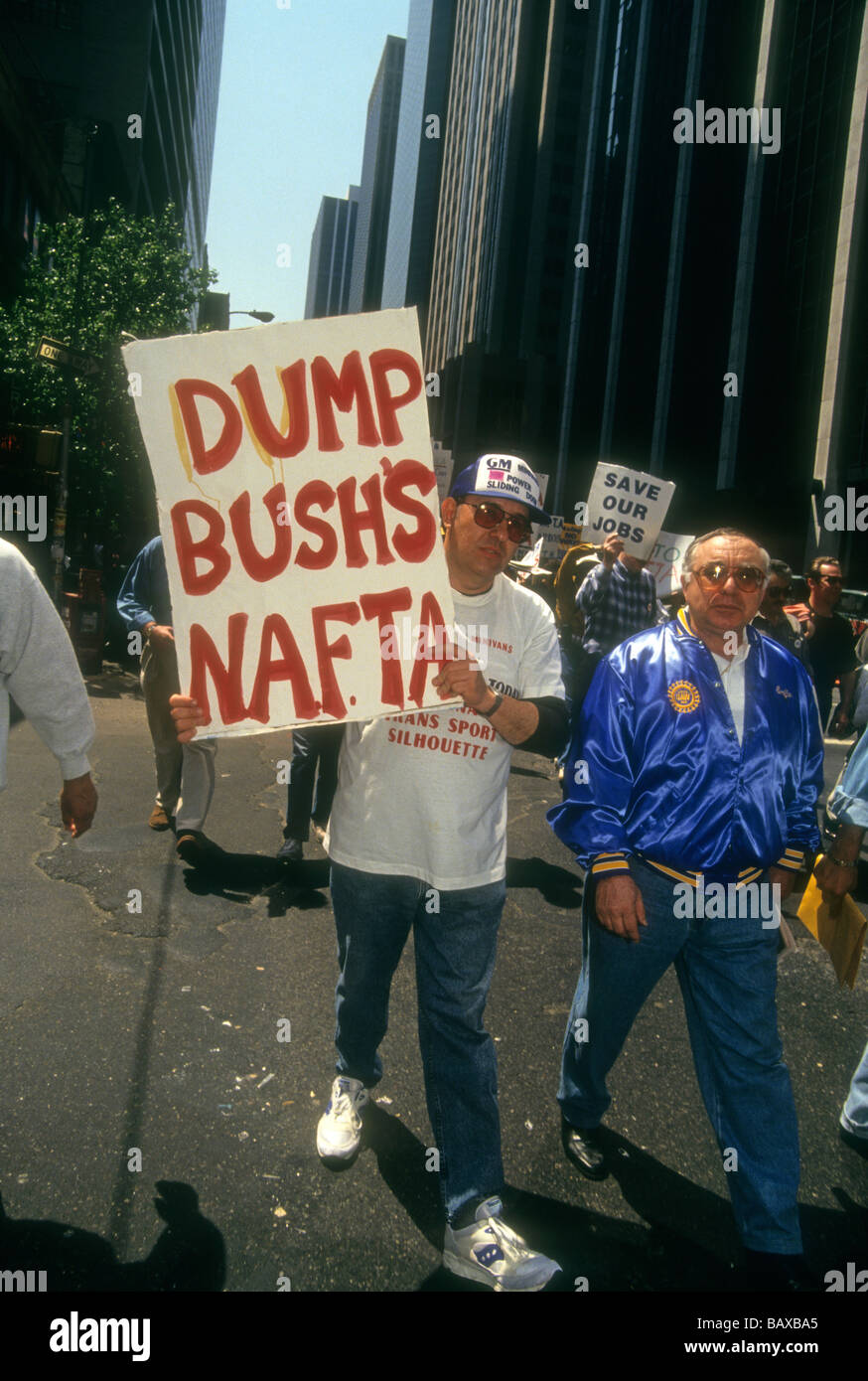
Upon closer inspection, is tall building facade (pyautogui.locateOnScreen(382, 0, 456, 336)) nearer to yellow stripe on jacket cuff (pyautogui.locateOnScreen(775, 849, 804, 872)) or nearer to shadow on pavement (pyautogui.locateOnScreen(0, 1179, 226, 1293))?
yellow stripe on jacket cuff (pyautogui.locateOnScreen(775, 849, 804, 872))

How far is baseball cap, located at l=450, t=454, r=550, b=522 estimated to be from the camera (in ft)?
8.74

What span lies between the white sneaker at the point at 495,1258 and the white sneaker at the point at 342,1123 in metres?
0.49

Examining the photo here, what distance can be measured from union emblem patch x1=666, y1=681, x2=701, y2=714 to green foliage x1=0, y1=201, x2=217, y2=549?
17.9 meters

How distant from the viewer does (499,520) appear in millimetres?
2674

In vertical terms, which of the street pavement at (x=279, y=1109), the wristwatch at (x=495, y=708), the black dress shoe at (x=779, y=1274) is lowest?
the street pavement at (x=279, y=1109)

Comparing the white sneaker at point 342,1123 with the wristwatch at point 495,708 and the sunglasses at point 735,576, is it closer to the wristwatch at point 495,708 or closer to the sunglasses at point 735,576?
the wristwatch at point 495,708

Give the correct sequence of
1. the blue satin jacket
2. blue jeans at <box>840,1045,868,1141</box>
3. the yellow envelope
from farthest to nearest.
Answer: blue jeans at <box>840,1045,868,1141</box> → the yellow envelope → the blue satin jacket

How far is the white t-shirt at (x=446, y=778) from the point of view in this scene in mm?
2682

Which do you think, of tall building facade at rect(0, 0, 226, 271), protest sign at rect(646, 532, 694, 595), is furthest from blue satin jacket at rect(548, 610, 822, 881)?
tall building facade at rect(0, 0, 226, 271)

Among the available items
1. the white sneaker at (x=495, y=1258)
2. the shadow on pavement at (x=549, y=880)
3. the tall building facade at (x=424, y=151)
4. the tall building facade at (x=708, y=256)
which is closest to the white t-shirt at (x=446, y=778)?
the white sneaker at (x=495, y=1258)

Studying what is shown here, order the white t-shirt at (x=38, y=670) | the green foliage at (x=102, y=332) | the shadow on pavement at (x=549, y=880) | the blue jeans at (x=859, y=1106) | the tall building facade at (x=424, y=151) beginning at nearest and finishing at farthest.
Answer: the white t-shirt at (x=38, y=670) < the blue jeans at (x=859, y=1106) < the shadow on pavement at (x=549, y=880) < the green foliage at (x=102, y=332) < the tall building facade at (x=424, y=151)

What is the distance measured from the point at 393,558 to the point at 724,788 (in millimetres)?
1134
